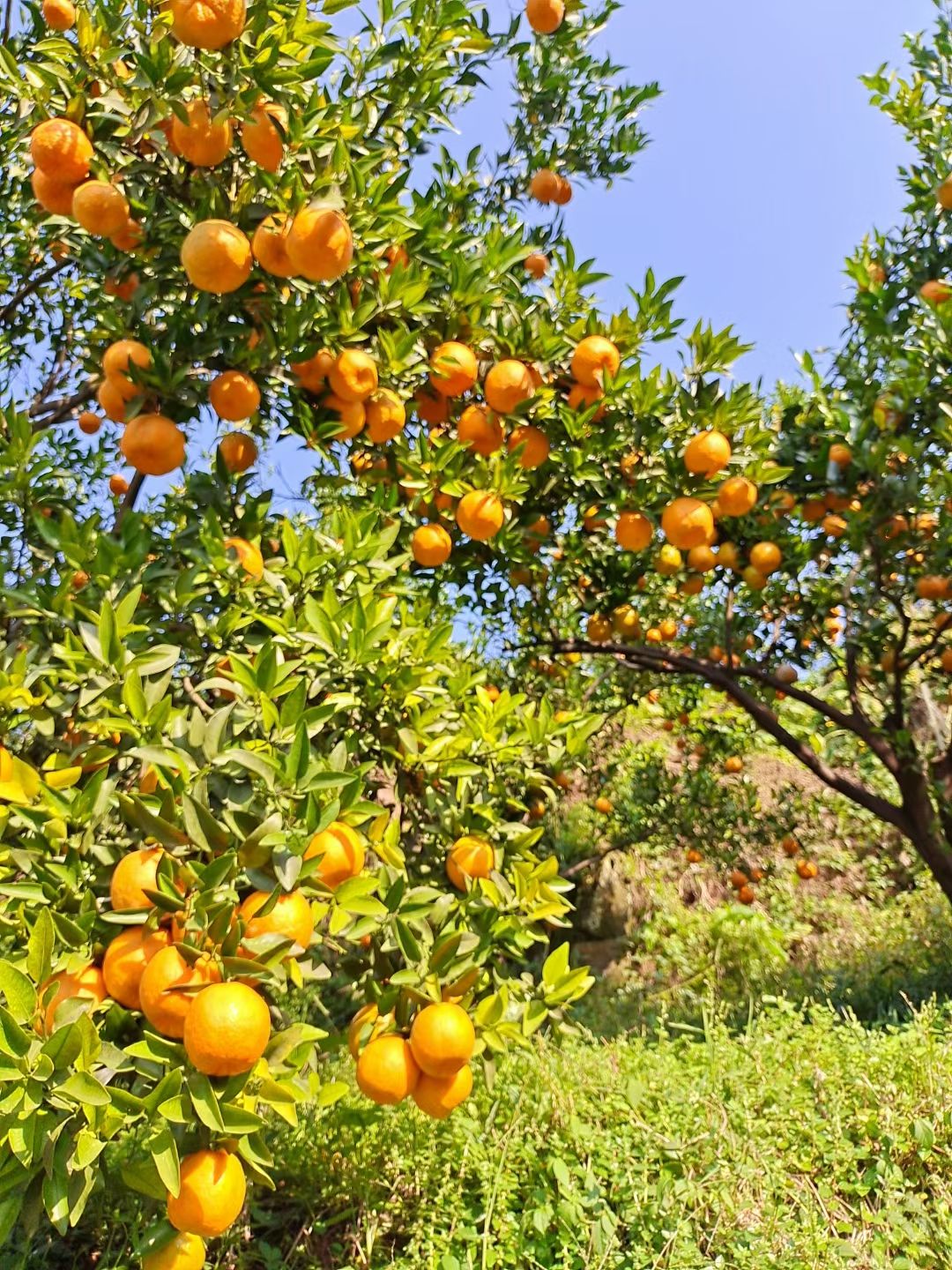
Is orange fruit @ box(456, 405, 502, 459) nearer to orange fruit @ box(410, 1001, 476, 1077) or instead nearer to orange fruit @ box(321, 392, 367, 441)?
orange fruit @ box(321, 392, 367, 441)

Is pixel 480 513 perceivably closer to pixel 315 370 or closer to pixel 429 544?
pixel 429 544

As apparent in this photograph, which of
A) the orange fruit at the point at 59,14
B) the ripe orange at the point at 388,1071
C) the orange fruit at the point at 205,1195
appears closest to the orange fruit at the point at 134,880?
the orange fruit at the point at 205,1195

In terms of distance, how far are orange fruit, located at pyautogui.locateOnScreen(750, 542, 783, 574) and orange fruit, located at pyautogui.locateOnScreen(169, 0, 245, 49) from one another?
254 centimetres

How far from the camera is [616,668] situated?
14.7 feet

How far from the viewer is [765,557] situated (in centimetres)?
333

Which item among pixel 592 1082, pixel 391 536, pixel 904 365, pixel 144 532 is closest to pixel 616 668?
pixel 904 365

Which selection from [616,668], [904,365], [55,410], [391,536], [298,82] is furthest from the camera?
[616,668]

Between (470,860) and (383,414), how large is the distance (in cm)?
115

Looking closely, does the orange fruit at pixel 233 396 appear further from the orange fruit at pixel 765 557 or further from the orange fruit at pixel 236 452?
the orange fruit at pixel 765 557

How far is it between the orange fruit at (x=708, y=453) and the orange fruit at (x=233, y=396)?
1.36m

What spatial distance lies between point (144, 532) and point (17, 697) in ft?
1.67

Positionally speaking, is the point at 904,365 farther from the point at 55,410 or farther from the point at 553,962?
the point at 55,410

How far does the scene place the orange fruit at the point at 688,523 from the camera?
8.29ft

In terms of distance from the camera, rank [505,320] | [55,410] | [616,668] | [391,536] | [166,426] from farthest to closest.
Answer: [616,668] → [55,410] → [505,320] → [391,536] → [166,426]
